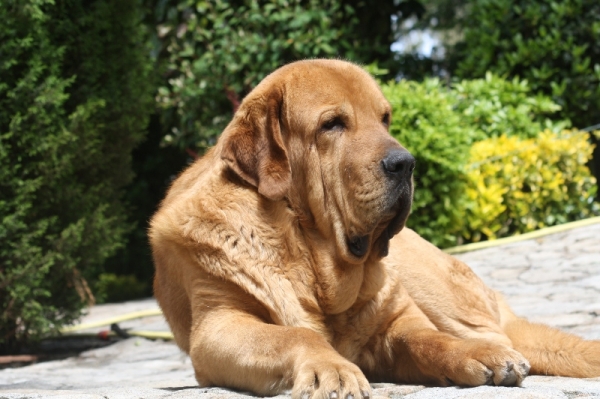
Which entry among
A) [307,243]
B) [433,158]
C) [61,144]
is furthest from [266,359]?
[433,158]

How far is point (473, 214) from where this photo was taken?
7648mm

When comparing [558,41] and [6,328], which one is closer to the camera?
[6,328]

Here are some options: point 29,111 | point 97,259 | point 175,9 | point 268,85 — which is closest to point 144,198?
point 175,9

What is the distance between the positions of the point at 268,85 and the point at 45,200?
295 cm

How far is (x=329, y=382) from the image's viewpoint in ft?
7.91

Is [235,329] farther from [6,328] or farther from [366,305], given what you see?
[6,328]

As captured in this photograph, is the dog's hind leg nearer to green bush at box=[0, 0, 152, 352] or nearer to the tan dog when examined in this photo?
the tan dog

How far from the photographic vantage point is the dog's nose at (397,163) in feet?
9.62

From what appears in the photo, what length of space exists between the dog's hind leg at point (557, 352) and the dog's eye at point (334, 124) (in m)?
1.28

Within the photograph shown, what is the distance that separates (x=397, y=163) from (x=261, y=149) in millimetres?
571

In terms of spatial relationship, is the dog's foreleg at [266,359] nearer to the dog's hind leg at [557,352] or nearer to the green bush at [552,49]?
the dog's hind leg at [557,352]

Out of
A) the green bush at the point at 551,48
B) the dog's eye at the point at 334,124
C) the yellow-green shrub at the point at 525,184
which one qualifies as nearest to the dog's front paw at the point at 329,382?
the dog's eye at the point at 334,124

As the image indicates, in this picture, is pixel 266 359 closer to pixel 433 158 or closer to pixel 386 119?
pixel 386 119

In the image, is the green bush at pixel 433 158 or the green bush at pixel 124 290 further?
the green bush at pixel 124 290
